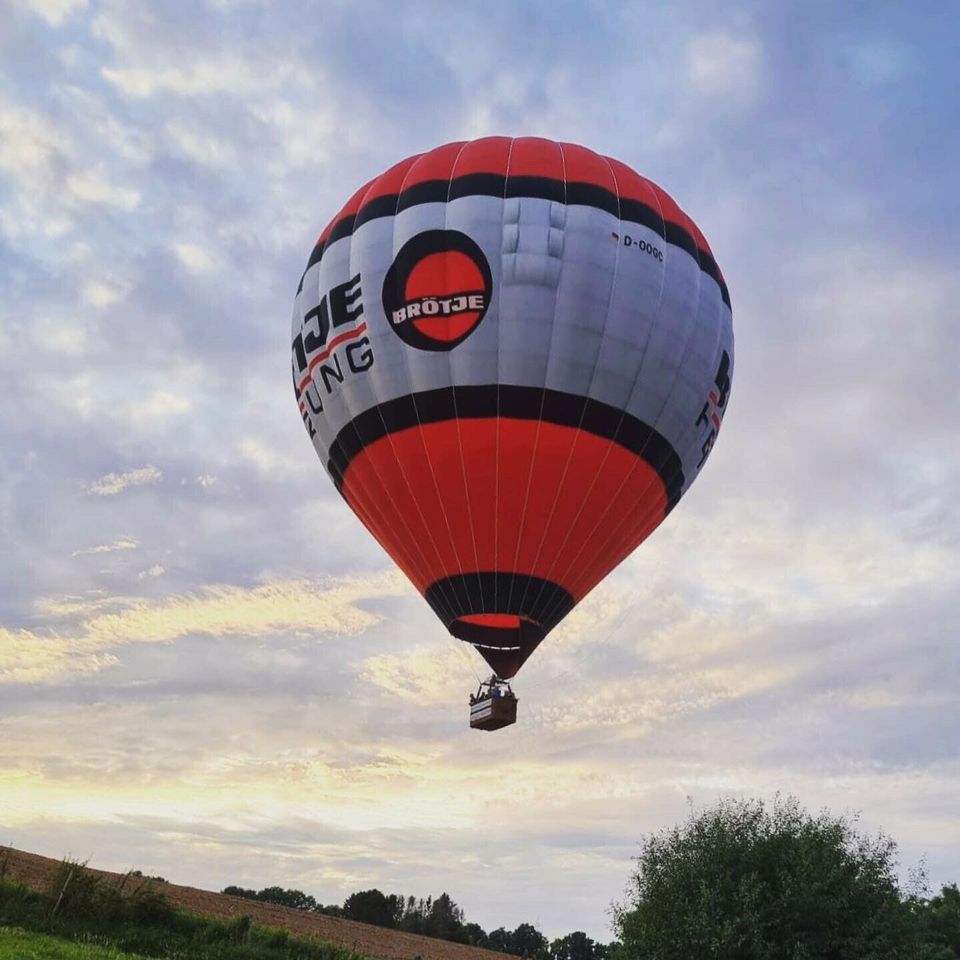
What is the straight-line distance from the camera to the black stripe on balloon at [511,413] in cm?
2344

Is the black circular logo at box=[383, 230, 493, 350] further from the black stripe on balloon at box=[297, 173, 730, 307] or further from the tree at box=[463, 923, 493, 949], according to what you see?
the tree at box=[463, 923, 493, 949]

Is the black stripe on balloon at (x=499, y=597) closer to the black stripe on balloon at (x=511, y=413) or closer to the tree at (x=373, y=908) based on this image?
the black stripe on balloon at (x=511, y=413)

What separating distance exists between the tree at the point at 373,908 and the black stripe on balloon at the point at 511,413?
38993 millimetres

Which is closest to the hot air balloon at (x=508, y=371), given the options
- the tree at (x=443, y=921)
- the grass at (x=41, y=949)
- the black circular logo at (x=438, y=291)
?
the black circular logo at (x=438, y=291)

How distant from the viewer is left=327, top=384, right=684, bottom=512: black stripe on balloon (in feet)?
76.9

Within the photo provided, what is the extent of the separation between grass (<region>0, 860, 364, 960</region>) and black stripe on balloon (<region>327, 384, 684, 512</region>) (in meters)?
11.8

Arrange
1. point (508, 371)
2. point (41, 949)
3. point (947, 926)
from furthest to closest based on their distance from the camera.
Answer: point (947, 926) → point (508, 371) → point (41, 949)

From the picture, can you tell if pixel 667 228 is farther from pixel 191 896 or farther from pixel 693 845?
pixel 191 896

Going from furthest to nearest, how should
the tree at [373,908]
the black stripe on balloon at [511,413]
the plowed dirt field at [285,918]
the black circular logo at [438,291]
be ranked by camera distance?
the tree at [373,908], the plowed dirt field at [285,918], the black circular logo at [438,291], the black stripe on balloon at [511,413]

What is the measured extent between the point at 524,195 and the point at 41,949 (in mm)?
18200

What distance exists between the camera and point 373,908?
189ft

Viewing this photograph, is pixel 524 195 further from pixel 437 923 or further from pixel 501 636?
pixel 437 923

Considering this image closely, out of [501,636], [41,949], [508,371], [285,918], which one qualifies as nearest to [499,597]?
[501,636]

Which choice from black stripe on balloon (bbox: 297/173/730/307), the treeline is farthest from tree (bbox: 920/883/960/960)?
black stripe on balloon (bbox: 297/173/730/307)
